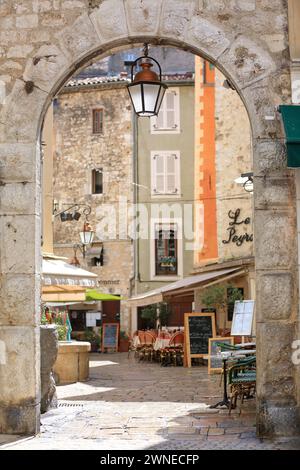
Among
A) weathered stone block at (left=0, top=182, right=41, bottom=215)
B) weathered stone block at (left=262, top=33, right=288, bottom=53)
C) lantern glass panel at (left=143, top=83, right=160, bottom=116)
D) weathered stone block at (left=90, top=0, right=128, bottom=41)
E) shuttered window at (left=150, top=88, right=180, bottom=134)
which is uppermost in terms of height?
shuttered window at (left=150, top=88, right=180, bottom=134)

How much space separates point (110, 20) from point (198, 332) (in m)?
9.79

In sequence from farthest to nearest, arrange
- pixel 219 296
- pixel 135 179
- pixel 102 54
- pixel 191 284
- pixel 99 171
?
pixel 99 171 < pixel 135 179 < pixel 219 296 < pixel 191 284 < pixel 102 54

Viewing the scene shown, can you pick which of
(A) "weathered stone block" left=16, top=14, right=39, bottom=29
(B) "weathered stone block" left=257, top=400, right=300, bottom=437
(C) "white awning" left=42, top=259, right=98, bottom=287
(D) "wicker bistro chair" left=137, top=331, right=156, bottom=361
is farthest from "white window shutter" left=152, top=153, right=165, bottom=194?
(B) "weathered stone block" left=257, top=400, right=300, bottom=437

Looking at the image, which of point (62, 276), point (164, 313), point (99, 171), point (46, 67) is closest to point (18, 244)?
point (46, 67)

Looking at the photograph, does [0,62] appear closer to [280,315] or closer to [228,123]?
[280,315]

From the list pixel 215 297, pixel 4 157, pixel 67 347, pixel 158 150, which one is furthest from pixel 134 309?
pixel 4 157

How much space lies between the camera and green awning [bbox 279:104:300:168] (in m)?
5.80

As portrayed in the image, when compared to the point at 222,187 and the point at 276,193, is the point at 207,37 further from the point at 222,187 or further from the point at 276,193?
the point at 222,187

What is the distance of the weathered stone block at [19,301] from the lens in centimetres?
643

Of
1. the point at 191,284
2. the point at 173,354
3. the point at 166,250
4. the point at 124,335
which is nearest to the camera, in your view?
the point at 173,354

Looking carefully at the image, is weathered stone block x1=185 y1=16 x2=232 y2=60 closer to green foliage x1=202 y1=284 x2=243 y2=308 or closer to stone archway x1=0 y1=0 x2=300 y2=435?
stone archway x1=0 y1=0 x2=300 y2=435

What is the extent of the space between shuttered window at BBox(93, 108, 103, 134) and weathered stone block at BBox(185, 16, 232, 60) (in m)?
22.6

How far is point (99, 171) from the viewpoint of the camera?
94.1ft

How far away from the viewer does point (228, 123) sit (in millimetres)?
19406
